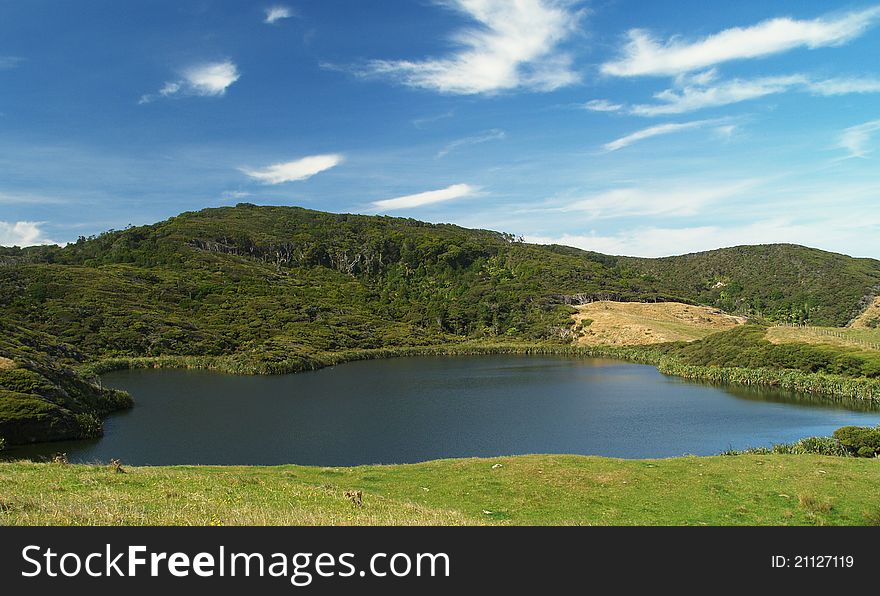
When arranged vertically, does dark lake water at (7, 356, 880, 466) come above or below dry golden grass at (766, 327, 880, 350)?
below

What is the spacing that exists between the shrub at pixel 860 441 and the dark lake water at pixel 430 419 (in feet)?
35.9

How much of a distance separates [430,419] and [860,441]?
4259 cm

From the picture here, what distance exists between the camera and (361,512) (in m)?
A: 16.0

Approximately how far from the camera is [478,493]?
26.3 meters

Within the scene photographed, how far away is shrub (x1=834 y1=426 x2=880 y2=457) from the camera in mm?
40594

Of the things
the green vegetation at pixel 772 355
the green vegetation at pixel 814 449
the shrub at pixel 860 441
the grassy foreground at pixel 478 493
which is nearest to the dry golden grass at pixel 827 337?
the green vegetation at pixel 772 355

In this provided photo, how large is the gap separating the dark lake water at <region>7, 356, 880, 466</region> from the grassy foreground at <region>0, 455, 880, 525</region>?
17567 mm

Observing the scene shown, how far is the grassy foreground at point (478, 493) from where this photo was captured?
571 inches

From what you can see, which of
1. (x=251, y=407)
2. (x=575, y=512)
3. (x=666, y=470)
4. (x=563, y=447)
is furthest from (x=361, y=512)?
(x=251, y=407)

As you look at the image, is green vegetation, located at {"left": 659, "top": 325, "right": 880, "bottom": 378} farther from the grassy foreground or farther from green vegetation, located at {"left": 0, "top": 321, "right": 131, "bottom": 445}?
green vegetation, located at {"left": 0, "top": 321, "right": 131, "bottom": 445}

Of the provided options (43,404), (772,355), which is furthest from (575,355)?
(43,404)

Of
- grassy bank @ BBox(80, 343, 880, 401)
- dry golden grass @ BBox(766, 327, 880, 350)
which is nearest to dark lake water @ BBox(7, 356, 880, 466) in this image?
grassy bank @ BBox(80, 343, 880, 401)

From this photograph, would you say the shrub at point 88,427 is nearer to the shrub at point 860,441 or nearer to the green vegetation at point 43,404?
the green vegetation at point 43,404
